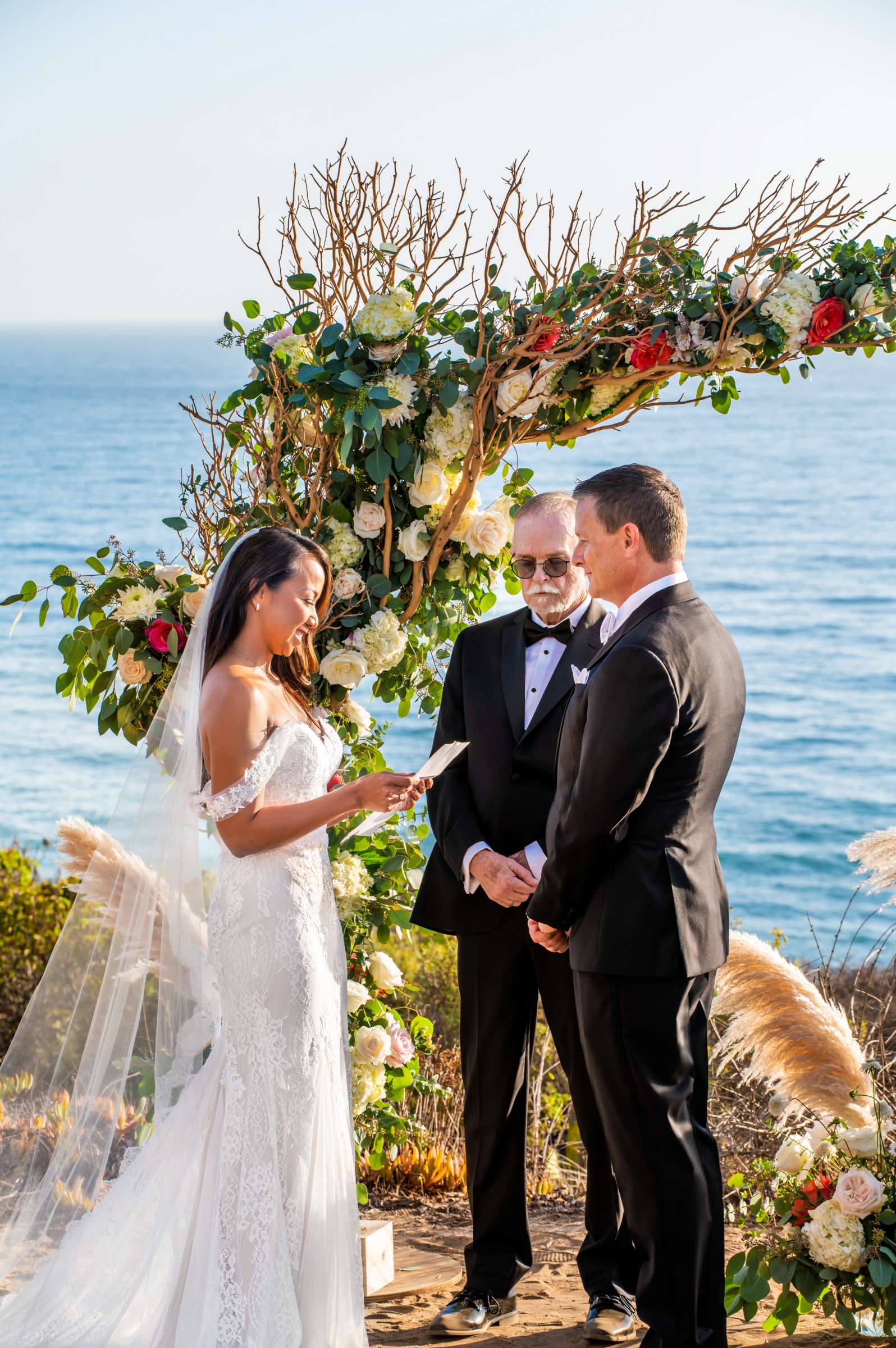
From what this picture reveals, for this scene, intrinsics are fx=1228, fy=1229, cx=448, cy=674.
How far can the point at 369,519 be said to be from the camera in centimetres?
385

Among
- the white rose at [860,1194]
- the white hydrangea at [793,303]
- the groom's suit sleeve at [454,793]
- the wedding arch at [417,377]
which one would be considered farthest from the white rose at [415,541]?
the white rose at [860,1194]

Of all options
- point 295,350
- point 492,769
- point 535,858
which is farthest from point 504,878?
point 295,350

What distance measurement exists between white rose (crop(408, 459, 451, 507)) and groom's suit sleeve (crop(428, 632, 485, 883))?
0.45 m

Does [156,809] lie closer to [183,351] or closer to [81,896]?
[81,896]

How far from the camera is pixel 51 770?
1072 inches

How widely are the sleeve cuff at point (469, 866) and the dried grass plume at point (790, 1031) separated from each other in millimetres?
711

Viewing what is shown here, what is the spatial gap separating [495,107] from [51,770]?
23.2 m

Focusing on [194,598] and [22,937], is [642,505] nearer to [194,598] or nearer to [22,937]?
[194,598]

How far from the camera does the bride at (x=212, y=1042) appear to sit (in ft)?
9.69

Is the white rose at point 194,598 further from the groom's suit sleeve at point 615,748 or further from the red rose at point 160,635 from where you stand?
the groom's suit sleeve at point 615,748

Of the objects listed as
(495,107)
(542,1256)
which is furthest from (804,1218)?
(495,107)

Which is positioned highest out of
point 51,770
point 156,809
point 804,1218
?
point 156,809

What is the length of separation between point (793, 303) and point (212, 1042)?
264 centimetres

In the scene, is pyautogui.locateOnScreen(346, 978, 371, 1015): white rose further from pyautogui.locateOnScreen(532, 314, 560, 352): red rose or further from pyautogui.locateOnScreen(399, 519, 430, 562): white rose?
pyautogui.locateOnScreen(532, 314, 560, 352): red rose
